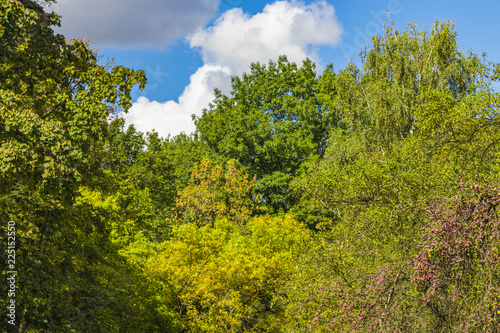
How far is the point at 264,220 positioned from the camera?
22219 mm

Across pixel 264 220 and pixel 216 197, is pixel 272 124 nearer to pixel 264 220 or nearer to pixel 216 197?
pixel 216 197

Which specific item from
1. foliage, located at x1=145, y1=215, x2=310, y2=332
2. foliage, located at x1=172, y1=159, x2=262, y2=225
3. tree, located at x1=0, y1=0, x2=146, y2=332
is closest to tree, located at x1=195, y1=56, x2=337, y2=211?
foliage, located at x1=172, y1=159, x2=262, y2=225

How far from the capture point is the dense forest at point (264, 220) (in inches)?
272

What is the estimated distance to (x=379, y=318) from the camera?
22.5ft

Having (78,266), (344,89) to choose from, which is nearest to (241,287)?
(78,266)

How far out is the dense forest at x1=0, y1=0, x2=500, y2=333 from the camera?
272 inches

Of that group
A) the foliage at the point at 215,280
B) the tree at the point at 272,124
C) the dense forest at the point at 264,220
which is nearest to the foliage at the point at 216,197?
the dense forest at the point at 264,220

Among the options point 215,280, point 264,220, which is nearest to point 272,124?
point 264,220

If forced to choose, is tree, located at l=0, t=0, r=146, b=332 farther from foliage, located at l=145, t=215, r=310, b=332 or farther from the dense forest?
foliage, located at l=145, t=215, r=310, b=332

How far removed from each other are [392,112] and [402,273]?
57.8ft

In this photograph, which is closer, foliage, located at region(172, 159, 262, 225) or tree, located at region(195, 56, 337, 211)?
foliage, located at region(172, 159, 262, 225)

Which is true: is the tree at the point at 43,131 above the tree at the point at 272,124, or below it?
below

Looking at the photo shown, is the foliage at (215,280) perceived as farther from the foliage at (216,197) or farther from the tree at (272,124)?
the tree at (272,124)

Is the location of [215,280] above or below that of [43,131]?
below
